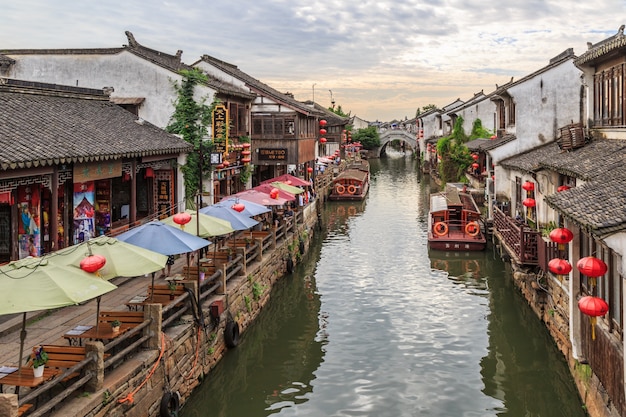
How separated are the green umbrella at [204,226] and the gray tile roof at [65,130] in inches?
118

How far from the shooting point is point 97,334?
1095 cm

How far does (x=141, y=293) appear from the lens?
15.7 metres

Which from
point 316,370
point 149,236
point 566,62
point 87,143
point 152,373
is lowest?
point 316,370

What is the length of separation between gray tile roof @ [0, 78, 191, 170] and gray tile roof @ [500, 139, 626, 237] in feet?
36.3

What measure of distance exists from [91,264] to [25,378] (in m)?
2.00

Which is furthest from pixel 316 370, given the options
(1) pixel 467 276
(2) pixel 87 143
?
(1) pixel 467 276

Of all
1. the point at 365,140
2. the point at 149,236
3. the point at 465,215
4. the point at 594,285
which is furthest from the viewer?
the point at 365,140

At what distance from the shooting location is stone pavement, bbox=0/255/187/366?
1141cm

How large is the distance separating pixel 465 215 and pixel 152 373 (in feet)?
75.0

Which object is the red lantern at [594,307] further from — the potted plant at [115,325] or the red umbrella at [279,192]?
the red umbrella at [279,192]

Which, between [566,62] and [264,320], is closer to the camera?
[264,320]

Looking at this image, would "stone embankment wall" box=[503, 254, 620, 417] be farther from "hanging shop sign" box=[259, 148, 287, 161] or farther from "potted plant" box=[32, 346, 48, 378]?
"hanging shop sign" box=[259, 148, 287, 161]

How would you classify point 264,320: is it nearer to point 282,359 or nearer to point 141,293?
point 282,359

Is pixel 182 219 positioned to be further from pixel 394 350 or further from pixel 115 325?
pixel 394 350
